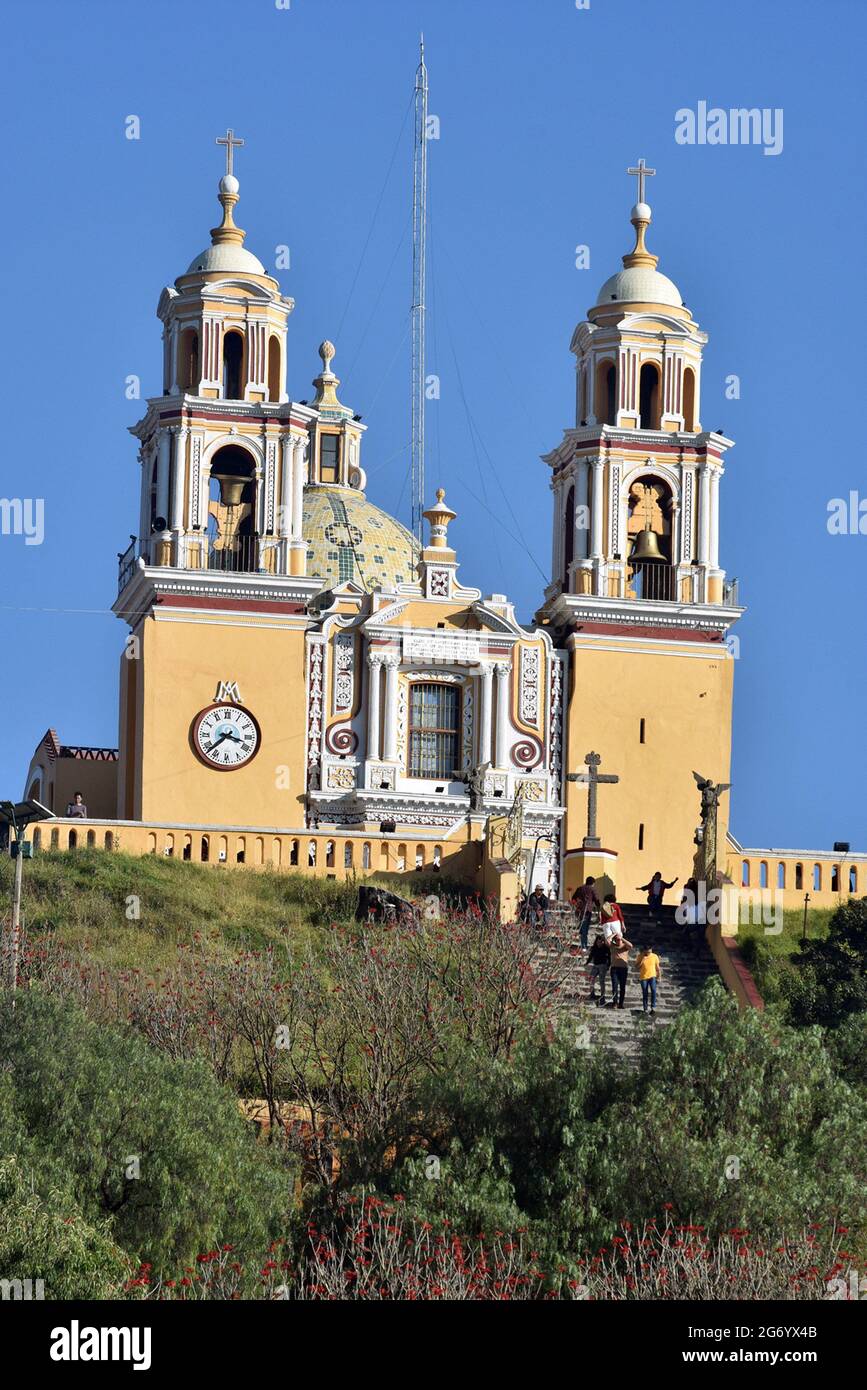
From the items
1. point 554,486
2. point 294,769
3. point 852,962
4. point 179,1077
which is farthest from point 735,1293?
point 554,486

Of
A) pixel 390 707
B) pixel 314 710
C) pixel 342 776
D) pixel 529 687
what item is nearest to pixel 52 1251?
pixel 342 776

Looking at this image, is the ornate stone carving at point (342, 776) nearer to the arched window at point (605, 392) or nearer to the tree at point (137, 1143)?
the arched window at point (605, 392)

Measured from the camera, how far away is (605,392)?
57562 mm

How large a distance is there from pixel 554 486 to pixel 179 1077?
86.2ft

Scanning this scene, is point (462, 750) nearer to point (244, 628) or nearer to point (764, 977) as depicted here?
point (244, 628)

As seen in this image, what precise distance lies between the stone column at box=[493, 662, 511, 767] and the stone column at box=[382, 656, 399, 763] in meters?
1.77

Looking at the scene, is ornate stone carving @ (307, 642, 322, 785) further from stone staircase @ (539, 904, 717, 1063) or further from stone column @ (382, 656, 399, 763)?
stone staircase @ (539, 904, 717, 1063)

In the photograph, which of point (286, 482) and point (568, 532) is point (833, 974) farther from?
point (286, 482)

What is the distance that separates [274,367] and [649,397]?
6.75 m

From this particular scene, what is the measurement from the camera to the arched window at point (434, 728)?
55250mm

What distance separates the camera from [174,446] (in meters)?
55.0

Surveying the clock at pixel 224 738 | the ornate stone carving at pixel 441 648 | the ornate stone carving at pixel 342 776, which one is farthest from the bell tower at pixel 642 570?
the clock at pixel 224 738

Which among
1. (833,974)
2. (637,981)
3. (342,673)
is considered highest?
(342,673)

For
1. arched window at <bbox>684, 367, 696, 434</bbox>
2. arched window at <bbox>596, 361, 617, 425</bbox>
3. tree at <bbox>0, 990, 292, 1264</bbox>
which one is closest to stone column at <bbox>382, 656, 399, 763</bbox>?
arched window at <bbox>596, 361, 617, 425</bbox>
